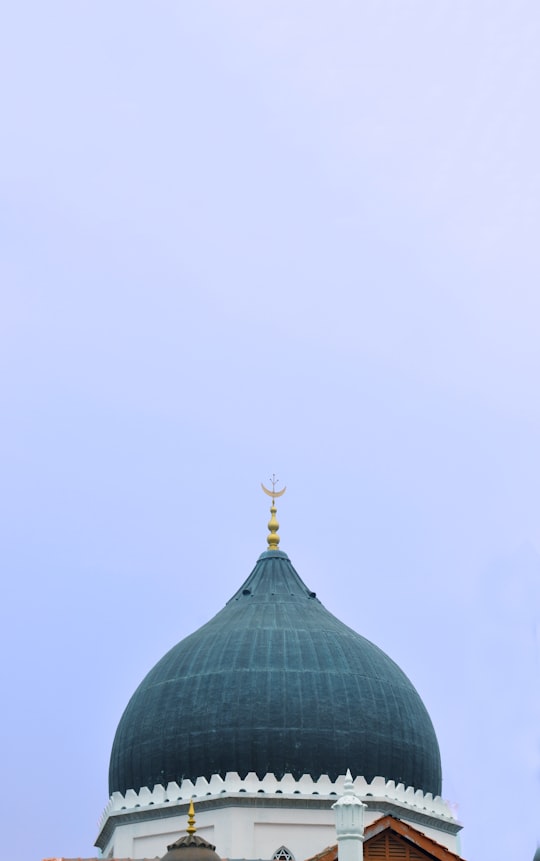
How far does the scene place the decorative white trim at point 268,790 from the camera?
4725cm

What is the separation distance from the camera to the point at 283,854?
46.9 metres

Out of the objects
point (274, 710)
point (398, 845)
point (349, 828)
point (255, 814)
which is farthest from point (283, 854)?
point (349, 828)

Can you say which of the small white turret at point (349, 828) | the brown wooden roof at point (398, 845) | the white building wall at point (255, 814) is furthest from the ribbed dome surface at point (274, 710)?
the small white turret at point (349, 828)

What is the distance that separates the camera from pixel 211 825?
1854 inches

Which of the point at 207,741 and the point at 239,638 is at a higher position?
the point at 239,638

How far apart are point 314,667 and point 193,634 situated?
13.7ft

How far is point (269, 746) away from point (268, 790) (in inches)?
44.5

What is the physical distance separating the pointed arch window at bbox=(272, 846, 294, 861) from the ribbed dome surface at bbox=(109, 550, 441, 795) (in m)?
1.81

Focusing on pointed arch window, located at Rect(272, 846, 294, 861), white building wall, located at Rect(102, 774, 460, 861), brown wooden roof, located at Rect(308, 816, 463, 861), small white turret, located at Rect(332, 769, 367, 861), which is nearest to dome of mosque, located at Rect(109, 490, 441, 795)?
white building wall, located at Rect(102, 774, 460, 861)

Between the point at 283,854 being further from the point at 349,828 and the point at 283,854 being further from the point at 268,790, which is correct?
the point at 349,828

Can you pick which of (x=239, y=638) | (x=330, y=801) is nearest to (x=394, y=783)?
(x=330, y=801)

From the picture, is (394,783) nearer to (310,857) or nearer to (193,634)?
(310,857)

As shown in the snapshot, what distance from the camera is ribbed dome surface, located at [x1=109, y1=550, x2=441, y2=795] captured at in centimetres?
4797

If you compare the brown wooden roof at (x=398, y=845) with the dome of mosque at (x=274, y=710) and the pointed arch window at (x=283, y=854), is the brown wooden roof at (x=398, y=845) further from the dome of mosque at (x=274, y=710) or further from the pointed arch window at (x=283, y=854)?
the dome of mosque at (x=274, y=710)
